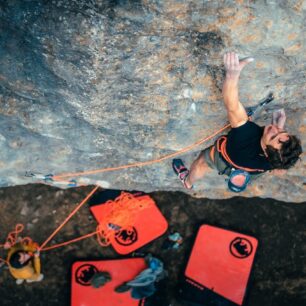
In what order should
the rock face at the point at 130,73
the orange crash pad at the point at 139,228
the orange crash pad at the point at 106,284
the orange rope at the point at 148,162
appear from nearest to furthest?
the rock face at the point at 130,73
the orange rope at the point at 148,162
the orange crash pad at the point at 106,284
the orange crash pad at the point at 139,228

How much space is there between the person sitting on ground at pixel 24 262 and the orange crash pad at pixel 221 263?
6.24 ft

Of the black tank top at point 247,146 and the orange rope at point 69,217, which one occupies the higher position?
the black tank top at point 247,146

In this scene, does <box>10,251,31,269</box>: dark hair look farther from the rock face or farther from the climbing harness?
the climbing harness

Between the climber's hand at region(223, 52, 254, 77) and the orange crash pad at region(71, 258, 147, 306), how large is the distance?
2.90 meters

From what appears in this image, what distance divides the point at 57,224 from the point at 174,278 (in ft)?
5.54

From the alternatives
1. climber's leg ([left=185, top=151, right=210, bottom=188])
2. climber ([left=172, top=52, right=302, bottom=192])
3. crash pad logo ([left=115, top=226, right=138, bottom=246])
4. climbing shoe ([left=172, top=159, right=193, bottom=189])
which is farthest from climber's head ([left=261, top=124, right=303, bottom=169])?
crash pad logo ([left=115, top=226, right=138, bottom=246])

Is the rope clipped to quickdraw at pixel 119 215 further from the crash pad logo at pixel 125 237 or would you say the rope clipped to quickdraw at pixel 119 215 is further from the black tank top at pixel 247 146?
the black tank top at pixel 247 146

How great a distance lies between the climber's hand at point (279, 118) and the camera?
3217 millimetres

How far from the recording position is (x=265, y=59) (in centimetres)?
267

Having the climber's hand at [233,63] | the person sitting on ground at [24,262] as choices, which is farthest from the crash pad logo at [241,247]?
the climber's hand at [233,63]

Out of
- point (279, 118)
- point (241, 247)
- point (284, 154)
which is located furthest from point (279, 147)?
point (241, 247)

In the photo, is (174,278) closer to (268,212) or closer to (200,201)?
(200,201)

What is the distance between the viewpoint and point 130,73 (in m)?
2.68

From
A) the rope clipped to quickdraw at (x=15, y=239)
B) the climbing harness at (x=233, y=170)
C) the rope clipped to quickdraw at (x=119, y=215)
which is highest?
the climbing harness at (x=233, y=170)
